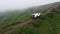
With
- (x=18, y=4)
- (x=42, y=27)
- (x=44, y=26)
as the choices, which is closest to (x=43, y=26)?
(x=44, y=26)

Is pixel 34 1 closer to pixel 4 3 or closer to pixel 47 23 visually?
pixel 4 3

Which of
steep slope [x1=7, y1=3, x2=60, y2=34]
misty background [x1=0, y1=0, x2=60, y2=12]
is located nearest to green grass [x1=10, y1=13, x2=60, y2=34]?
steep slope [x1=7, y1=3, x2=60, y2=34]

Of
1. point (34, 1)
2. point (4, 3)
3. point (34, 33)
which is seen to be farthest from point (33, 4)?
point (34, 33)

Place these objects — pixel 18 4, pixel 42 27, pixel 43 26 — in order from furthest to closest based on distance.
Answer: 1. pixel 18 4
2. pixel 43 26
3. pixel 42 27

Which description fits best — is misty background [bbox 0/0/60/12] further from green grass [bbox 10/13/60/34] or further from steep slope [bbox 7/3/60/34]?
green grass [bbox 10/13/60/34]

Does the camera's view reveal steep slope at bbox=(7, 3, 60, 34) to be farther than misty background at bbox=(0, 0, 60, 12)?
No

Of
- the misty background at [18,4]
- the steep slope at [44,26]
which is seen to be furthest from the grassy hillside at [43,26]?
the misty background at [18,4]

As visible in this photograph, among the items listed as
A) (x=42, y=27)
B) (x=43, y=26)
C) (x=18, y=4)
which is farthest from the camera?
(x=18, y=4)

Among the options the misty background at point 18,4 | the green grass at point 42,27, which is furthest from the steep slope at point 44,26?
the misty background at point 18,4

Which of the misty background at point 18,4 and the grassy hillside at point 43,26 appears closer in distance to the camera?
the grassy hillside at point 43,26

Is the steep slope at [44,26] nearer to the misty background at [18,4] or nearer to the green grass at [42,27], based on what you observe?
the green grass at [42,27]

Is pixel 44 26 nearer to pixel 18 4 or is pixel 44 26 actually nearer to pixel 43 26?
pixel 43 26
